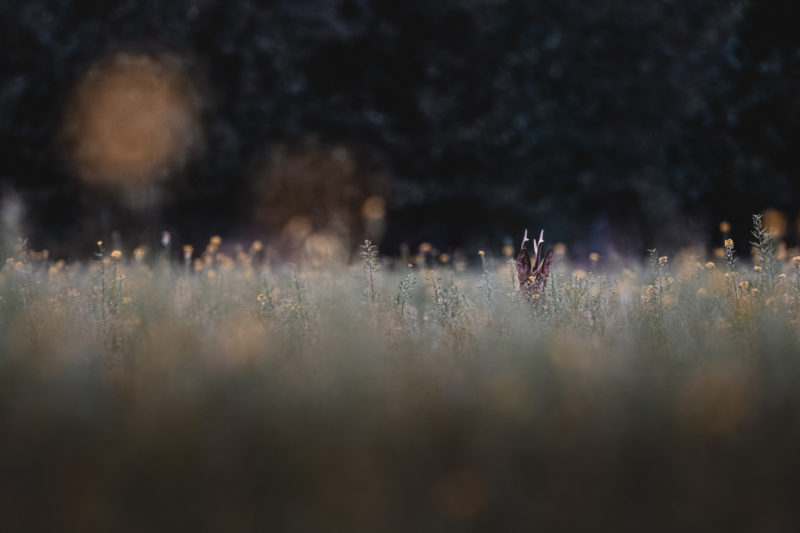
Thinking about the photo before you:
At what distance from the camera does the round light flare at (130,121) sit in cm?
831

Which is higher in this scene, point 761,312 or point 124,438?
point 761,312

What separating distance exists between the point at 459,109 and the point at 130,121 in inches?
160

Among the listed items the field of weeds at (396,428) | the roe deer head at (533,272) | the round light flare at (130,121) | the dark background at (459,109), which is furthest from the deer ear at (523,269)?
the round light flare at (130,121)

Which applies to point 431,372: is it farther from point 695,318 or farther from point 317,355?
point 695,318

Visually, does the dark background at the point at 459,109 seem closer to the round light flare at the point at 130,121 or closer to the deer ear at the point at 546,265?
the round light flare at the point at 130,121

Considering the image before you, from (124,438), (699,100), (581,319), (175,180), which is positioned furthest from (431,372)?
(699,100)

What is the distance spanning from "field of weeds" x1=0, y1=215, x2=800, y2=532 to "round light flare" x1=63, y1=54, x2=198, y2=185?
5484 mm

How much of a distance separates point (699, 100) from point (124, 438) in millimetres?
9233

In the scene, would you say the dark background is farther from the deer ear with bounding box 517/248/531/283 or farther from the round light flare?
the deer ear with bounding box 517/248/531/283

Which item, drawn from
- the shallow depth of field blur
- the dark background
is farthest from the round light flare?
the dark background

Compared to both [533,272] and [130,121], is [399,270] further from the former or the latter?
[130,121]

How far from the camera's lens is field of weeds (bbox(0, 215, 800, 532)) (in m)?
1.69

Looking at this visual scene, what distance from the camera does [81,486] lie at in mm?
1774

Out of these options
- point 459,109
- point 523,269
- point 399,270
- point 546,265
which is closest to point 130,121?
point 399,270
